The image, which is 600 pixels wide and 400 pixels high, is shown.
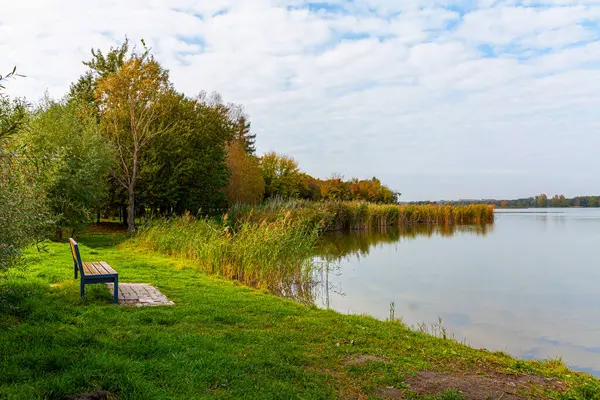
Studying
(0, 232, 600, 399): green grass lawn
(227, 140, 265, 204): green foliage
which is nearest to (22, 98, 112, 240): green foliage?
(0, 232, 600, 399): green grass lawn

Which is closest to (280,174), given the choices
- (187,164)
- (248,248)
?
(187,164)

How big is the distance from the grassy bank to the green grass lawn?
15.4 m

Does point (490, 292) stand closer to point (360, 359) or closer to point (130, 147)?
point (360, 359)

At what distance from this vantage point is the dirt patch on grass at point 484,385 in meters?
3.96

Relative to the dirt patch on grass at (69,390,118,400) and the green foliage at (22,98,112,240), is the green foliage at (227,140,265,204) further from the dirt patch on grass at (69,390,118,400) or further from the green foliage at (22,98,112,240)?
the dirt patch on grass at (69,390,118,400)

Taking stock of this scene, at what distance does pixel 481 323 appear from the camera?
328 inches

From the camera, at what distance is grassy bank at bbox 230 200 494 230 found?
25120 mm

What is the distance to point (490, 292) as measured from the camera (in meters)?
10.9

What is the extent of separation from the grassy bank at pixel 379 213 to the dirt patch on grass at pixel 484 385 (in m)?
17.6

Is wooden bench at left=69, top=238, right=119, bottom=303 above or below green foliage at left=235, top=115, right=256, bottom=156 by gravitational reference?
A: below

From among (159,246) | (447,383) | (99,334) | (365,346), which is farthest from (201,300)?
(159,246)

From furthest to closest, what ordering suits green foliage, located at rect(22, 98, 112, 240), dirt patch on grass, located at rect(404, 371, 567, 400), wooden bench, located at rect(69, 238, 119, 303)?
green foliage, located at rect(22, 98, 112, 240) < wooden bench, located at rect(69, 238, 119, 303) < dirt patch on grass, located at rect(404, 371, 567, 400)

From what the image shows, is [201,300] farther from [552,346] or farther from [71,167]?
[71,167]

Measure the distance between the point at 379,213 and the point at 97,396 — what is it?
3128 cm
